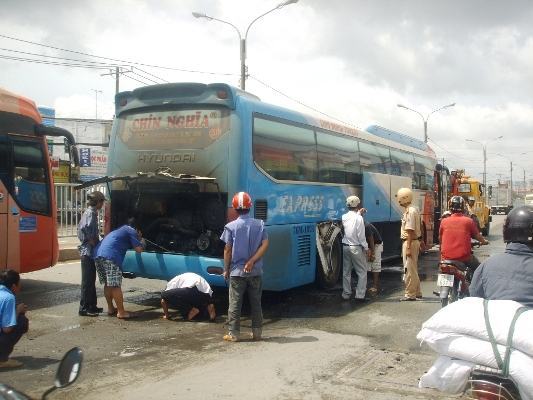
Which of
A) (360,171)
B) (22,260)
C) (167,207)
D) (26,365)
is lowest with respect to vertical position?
(26,365)

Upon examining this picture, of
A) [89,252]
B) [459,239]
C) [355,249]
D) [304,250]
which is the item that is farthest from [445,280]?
[89,252]

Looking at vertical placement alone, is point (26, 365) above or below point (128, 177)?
below

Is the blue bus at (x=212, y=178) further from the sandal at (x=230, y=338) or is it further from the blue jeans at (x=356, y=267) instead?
the sandal at (x=230, y=338)

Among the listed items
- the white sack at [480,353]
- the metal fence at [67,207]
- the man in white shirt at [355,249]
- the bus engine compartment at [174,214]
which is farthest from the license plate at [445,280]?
the metal fence at [67,207]

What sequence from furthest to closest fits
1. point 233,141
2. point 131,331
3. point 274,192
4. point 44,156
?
point 44,156, point 274,192, point 233,141, point 131,331

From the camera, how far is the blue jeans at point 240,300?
6645 mm

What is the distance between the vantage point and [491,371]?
2.98 m

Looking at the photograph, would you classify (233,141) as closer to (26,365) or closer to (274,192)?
(274,192)

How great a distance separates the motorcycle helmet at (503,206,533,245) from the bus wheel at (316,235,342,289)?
6.25 m

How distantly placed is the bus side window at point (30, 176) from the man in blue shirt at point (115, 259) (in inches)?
87.9

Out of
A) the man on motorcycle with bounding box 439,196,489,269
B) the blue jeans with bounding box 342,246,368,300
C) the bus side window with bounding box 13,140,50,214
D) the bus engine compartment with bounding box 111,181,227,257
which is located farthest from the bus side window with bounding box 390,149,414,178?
the bus side window with bounding box 13,140,50,214

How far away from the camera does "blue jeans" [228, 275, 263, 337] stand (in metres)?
6.64

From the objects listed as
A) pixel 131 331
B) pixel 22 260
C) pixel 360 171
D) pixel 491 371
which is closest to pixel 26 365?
pixel 131 331

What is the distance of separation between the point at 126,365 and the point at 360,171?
725cm
